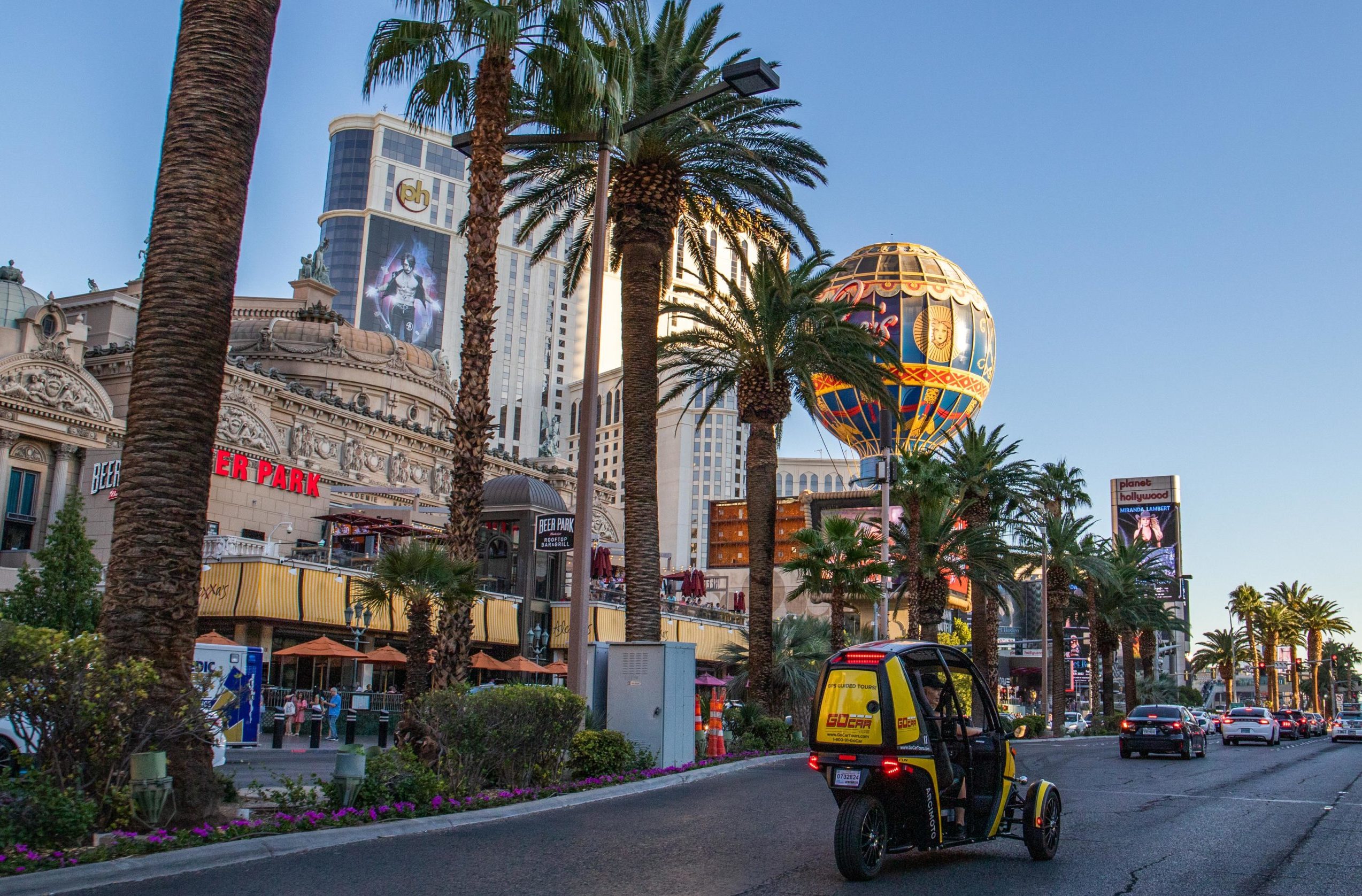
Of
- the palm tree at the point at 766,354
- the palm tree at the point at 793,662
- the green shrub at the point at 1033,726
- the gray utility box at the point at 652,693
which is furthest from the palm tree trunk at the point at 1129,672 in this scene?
the gray utility box at the point at 652,693

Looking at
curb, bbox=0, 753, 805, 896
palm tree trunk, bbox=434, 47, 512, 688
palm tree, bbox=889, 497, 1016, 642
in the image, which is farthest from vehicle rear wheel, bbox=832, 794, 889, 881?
palm tree, bbox=889, 497, 1016, 642

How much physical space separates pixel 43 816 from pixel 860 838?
6.32 metres

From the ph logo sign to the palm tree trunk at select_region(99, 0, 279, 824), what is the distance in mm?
156621

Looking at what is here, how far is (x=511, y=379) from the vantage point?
552 ft

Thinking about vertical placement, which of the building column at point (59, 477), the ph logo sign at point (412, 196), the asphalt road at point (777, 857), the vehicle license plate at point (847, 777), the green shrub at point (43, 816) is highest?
the ph logo sign at point (412, 196)

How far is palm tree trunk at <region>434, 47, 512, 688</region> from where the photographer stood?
1519cm

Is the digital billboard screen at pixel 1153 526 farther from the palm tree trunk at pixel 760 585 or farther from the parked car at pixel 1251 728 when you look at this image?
the palm tree trunk at pixel 760 585

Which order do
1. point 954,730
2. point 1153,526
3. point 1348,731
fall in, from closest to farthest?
point 954,730 < point 1348,731 < point 1153,526

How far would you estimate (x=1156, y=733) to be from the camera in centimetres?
2891

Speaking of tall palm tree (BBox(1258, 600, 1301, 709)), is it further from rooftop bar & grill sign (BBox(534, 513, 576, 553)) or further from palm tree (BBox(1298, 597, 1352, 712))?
rooftop bar & grill sign (BBox(534, 513, 576, 553))

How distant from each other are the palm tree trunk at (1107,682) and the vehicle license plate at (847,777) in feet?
173

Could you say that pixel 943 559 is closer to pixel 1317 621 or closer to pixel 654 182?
pixel 654 182

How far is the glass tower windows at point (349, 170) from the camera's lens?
529 feet

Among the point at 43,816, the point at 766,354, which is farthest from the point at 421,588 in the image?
the point at 766,354
